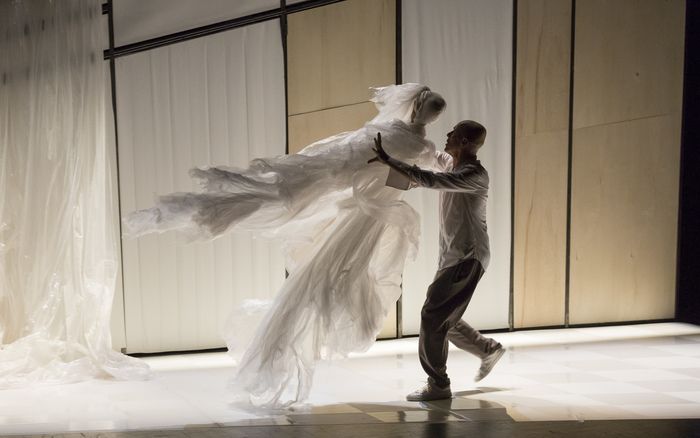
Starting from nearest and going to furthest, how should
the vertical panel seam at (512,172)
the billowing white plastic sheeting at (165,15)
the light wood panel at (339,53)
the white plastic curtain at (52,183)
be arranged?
the white plastic curtain at (52,183) → the billowing white plastic sheeting at (165,15) → the light wood panel at (339,53) → the vertical panel seam at (512,172)

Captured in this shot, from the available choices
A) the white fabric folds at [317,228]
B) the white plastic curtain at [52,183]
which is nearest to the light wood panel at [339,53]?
the white plastic curtain at [52,183]

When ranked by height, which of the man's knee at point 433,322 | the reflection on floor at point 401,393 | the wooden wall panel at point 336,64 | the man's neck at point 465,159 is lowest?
the reflection on floor at point 401,393

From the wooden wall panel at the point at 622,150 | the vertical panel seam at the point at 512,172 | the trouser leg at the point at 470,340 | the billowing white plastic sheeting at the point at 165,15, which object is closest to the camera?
the trouser leg at the point at 470,340

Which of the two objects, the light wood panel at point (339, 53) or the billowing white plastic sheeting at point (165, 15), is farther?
the light wood panel at point (339, 53)

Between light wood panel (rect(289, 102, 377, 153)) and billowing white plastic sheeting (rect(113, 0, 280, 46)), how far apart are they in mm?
716

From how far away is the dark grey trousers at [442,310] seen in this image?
11.5 ft

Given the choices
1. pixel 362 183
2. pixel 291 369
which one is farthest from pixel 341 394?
pixel 362 183

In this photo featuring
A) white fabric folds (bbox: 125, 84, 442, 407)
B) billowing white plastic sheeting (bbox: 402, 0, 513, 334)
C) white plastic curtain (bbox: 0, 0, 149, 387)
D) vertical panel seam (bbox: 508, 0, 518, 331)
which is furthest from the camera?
vertical panel seam (bbox: 508, 0, 518, 331)

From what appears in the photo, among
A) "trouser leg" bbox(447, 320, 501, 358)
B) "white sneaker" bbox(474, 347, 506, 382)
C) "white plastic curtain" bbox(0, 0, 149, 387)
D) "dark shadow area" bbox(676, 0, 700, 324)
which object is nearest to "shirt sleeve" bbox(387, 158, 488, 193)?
"trouser leg" bbox(447, 320, 501, 358)

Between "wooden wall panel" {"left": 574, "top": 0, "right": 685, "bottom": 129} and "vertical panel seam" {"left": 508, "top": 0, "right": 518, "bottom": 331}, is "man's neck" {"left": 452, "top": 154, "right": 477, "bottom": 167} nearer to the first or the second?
"vertical panel seam" {"left": 508, "top": 0, "right": 518, "bottom": 331}

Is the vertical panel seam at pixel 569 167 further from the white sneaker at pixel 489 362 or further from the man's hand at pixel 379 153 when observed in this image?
the man's hand at pixel 379 153

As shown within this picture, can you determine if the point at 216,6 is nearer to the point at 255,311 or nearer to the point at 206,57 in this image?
the point at 206,57

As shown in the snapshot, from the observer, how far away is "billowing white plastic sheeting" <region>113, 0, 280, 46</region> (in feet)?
14.7

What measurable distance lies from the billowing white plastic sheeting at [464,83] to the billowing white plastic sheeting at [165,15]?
1.08m
